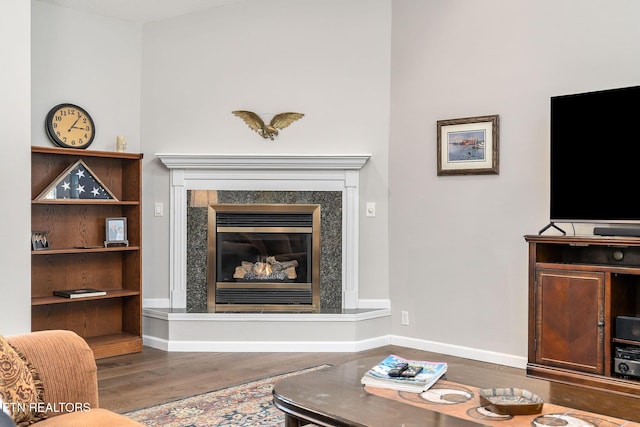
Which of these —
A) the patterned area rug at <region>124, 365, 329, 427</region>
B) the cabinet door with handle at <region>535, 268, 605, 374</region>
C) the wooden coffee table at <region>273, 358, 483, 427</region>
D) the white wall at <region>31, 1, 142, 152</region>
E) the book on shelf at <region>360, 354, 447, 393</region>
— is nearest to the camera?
the wooden coffee table at <region>273, 358, 483, 427</region>

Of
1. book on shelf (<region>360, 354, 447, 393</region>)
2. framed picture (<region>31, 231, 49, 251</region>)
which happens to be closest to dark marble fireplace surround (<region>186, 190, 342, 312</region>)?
framed picture (<region>31, 231, 49, 251</region>)

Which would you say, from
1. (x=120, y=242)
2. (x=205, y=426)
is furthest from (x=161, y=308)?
(x=205, y=426)

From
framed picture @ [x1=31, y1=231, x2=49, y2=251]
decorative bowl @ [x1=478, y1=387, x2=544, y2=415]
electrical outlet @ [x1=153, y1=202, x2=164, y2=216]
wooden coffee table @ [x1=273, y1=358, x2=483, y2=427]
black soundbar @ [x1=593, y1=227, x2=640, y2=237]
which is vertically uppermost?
electrical outlet @ [x1=153, y1=202, x2=164, y2=216]

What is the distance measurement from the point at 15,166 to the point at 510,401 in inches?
129

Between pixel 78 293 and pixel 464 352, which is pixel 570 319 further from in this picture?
pixel 78 293

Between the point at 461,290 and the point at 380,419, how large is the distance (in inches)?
116

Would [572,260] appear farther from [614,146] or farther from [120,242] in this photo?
[120,242]

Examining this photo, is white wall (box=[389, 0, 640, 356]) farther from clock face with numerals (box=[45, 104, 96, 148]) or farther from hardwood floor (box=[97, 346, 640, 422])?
clock face with numerals (box=[45, 104, 96, 148])

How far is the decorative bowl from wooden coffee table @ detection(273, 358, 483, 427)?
0.49ft

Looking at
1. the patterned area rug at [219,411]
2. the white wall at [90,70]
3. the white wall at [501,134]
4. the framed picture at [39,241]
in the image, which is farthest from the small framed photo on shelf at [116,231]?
the white wall at [501,134]

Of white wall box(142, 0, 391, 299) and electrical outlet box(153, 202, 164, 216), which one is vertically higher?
white wall box(142, 0, 391, 299)

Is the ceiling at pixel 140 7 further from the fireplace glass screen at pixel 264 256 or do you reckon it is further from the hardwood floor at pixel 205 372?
the hardwood floor at pixel 205 372

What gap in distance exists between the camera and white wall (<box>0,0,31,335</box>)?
398 cm

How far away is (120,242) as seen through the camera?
5.09 meters
